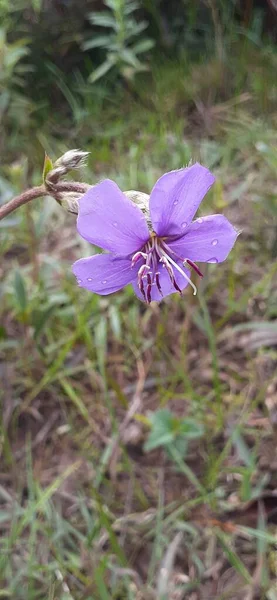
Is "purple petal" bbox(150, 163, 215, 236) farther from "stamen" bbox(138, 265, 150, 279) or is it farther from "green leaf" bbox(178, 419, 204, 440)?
"green leaf" bbox(178, 419, 204, 440)

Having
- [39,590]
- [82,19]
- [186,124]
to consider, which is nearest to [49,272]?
[39,590]

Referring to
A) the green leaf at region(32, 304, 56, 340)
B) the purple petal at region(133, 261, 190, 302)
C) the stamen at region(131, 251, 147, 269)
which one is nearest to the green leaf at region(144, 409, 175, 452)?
the green leaf at region(32, 304, 56, 340)

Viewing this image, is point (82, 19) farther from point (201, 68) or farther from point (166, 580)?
point (166, 580)

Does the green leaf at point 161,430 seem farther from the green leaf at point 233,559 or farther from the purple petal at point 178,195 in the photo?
the purple petal at point 178,195

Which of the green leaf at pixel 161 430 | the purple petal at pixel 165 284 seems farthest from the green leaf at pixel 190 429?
the purple petal at pixel 165 284

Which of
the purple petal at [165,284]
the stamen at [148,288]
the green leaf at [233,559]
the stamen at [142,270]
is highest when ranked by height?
the stamen at [142,270]

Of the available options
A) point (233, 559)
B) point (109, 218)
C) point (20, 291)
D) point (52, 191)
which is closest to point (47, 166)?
point (52, 191)
